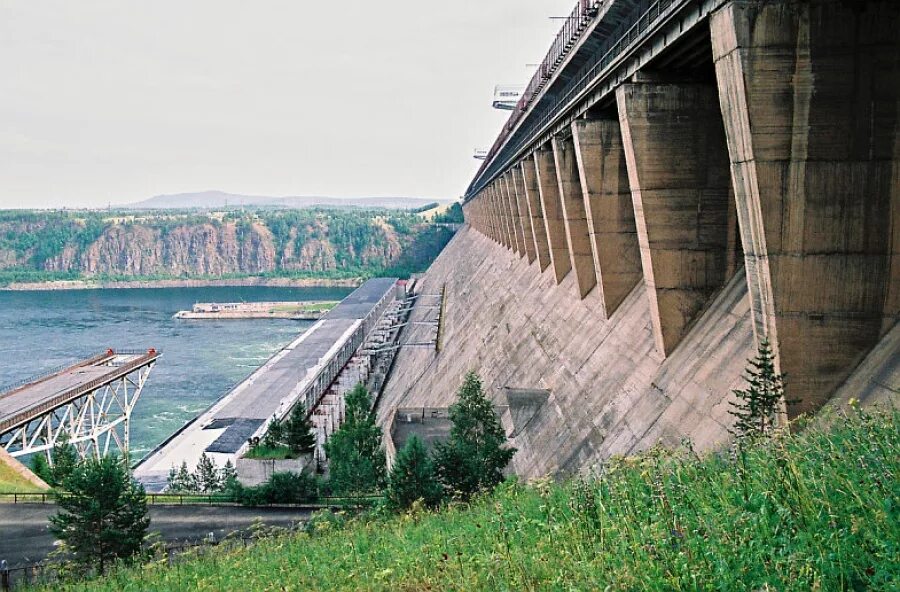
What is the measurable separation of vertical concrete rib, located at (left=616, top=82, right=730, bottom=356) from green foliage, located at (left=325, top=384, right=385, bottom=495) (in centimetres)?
920

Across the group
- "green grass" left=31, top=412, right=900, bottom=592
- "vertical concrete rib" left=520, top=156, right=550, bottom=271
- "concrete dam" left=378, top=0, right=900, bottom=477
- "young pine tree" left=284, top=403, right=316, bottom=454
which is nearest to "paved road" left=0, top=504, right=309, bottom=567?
"young pine tree" left=284, top=403, right=316, bottom=454

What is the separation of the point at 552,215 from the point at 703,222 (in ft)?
47.2

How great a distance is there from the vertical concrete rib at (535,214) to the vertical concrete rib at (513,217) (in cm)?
531

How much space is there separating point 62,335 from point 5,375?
83.4 ft

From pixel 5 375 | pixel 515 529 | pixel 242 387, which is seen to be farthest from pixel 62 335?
pixel 515 529

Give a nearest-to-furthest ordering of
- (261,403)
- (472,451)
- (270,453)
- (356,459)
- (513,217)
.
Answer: (472,451) → (356,459) → (270,453) → (513,217) → (261,403)

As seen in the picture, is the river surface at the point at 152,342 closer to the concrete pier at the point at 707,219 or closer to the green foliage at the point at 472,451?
the green foliage at the point at 472,451

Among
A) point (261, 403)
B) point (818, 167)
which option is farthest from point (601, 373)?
point (261, 403)

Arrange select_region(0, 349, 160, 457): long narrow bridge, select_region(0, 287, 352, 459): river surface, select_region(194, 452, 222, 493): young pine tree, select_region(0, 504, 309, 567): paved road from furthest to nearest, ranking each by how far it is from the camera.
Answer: select_region(0, 287, 352, 459): river surface
select_region(0, 349, 160, 457): long narrow bridge
select_region(194, 452, 222, 493): young pine tree
select_region(0, 504, 309, 567): paved road

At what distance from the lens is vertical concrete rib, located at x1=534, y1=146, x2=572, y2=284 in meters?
29.8

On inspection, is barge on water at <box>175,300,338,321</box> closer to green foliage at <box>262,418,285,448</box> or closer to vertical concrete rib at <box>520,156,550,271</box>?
vertical concrete rib at <box>520,156,550,271</box>

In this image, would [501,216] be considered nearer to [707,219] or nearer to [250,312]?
[707,219]

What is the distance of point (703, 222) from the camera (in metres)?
16.2

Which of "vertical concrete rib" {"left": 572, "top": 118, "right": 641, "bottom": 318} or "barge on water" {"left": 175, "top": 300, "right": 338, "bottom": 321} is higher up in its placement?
"vertical concrete rib" {"left": 572, "top": 118, "right": 641, "bottom": 318}
